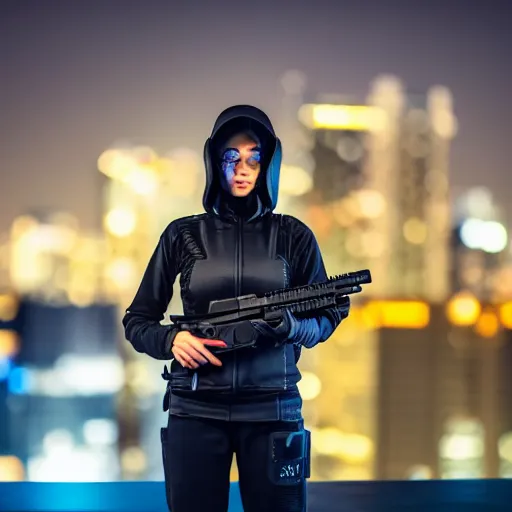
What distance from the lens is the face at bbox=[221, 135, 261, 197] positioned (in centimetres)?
166

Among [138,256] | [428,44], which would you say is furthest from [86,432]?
[428,44]

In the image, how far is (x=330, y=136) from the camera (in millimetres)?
4406

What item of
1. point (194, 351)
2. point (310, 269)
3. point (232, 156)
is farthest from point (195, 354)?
point (232, 156)

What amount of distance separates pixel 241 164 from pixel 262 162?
5cm

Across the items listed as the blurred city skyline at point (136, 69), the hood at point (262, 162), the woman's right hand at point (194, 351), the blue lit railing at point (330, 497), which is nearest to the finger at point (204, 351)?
the woman's right hand at point (194, 351)

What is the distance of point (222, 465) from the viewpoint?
5.14ft

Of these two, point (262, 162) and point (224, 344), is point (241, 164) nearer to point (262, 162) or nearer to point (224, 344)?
point (262, 162)

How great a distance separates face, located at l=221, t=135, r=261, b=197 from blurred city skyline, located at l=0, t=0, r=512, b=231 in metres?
1.74

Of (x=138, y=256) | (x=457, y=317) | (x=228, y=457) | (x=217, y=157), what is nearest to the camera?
(x=228, y=457)

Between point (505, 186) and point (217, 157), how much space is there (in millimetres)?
2323

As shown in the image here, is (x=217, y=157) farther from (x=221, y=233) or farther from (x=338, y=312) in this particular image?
(x=338, y=312)

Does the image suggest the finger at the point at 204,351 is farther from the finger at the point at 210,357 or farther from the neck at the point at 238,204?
the neck at the point at 238,204

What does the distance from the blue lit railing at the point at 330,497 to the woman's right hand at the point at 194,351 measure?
127 centimetres

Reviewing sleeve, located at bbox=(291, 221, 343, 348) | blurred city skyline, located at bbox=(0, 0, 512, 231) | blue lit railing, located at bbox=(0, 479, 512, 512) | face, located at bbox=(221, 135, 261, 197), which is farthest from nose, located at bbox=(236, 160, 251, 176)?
blurred city skyline, located at bbox=(0, 0, 512, 231)
